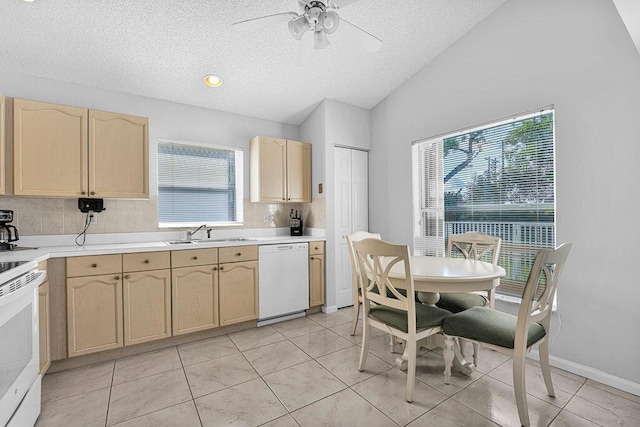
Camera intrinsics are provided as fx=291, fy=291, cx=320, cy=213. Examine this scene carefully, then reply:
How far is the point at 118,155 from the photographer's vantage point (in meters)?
2.64

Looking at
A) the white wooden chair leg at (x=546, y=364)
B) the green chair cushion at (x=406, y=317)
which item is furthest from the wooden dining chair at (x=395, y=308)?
the white wooden chair leg at (x=546, y=364)

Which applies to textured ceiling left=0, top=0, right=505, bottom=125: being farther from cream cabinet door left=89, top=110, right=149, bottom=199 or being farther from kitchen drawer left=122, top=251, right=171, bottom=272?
kitchen drawer left=122, top=251, right=171, bottom=272

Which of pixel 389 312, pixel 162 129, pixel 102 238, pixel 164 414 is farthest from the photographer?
pixel 162 129

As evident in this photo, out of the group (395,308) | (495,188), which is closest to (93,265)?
(395,308)

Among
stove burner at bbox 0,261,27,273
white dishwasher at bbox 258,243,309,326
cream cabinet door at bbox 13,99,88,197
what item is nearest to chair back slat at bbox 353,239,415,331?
white dishwasher at bbox 258,243,309,326

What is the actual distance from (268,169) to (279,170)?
14cm

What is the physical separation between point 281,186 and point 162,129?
1.44m

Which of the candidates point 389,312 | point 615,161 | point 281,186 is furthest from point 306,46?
point 615,161

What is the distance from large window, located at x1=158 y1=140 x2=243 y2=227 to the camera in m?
3.25

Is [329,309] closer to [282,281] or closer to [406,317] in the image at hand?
[282,281]

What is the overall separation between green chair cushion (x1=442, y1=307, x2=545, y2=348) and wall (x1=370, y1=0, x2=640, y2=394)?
27.9 inches

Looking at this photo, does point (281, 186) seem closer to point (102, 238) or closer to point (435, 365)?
point (102, 238)

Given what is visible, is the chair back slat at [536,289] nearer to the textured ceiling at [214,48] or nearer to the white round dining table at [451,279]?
the white round dining table at [451,279]

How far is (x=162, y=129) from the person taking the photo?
10.4 feet
